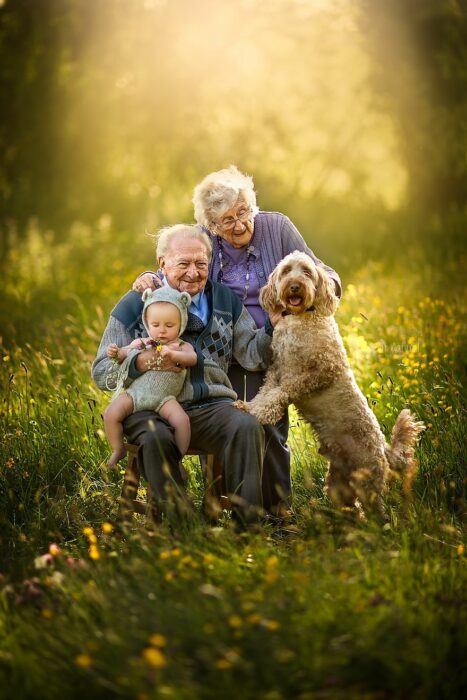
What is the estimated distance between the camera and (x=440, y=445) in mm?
4895

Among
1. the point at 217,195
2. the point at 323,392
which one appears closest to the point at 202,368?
the point at 323,392

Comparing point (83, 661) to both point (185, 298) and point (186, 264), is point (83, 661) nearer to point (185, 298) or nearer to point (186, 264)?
point (185, 298)

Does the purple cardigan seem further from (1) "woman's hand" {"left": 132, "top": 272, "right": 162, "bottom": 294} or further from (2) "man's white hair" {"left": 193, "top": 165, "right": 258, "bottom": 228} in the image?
(1) "woman's hand" {"left": 132, "top": 272, "right": 162, "bottom": 294}

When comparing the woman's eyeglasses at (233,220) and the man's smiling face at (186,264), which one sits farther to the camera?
the woman's eyeglasses at (233,220)

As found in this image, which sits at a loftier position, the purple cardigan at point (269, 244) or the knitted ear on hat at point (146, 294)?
the purple cardigan at point (269, 244)

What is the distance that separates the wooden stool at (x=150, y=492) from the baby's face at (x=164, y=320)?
1.87ft

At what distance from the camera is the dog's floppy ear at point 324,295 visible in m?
4.54

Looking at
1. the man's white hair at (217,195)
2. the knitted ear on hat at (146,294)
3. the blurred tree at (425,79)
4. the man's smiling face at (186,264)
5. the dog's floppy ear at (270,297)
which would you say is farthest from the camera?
the blurred tree at (425,79)

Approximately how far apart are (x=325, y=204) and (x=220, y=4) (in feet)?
13.2

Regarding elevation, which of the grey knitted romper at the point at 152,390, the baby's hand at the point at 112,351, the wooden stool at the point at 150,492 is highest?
the baby's hand at the point at 112,351

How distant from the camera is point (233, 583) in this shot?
315 centimetres

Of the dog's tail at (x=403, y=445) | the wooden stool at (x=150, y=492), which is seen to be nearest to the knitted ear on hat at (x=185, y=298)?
the wooden stool at (x=150, y=492)

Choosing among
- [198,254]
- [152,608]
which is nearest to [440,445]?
[198,254]

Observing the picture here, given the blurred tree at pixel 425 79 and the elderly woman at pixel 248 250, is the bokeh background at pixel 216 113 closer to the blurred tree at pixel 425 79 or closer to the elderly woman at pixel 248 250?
the blurred tree at pixel 425 79
